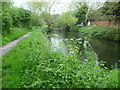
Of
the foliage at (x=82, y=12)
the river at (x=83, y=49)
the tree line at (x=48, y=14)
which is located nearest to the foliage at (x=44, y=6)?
the tree line at (x=48, y=14)

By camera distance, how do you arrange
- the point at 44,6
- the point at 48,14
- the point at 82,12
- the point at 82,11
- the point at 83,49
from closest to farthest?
1. the point at 83,49
2. the point at 44,6
3. the point at 48,14
4. the point at 82,11
5. the point at 82,12

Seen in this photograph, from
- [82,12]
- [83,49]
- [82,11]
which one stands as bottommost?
[83,49]

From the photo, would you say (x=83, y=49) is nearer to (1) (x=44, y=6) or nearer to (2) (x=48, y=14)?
(1) (x=44, y=6)

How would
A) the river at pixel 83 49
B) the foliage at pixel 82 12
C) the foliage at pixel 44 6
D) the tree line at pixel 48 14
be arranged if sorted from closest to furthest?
the river at pixel 83 49 < the tree line at pixel 48 14 < the foliage at pixel 44 6 < the foliage at pixel 82 12

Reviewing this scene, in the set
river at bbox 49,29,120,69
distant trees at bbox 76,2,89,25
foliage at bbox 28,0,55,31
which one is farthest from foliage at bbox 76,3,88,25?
river at bbox 49,29,120,69

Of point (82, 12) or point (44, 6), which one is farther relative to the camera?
point (82, 12)

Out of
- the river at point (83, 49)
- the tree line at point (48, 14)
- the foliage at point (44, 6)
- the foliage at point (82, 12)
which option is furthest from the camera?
the foliage at point (82, 12)

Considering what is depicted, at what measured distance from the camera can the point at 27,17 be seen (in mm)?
16562

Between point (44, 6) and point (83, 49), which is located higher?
point (44, 6)

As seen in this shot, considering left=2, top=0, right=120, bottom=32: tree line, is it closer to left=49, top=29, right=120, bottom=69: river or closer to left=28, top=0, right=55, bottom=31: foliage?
left=28, top=0, right=55, bottom=31: foliage

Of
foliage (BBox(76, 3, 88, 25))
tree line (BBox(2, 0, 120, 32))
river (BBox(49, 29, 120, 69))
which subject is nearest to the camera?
river (BBox(49, 29, 120, 69))

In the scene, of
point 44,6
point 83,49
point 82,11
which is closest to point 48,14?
point 44,6

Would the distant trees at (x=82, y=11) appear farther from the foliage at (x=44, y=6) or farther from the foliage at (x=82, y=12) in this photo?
the foliage at (x=44, y=6)

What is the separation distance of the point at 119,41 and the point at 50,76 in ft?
31.3
